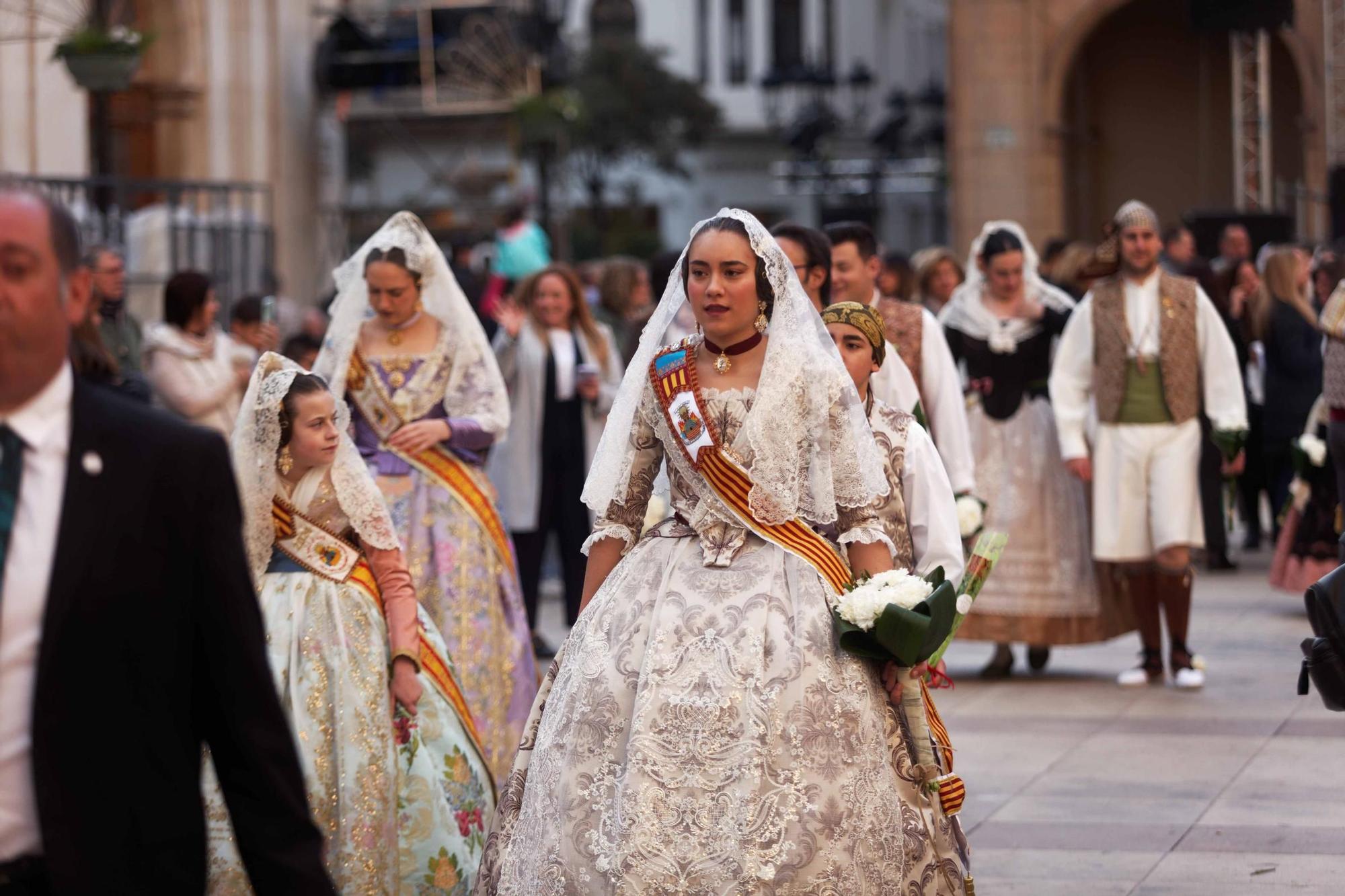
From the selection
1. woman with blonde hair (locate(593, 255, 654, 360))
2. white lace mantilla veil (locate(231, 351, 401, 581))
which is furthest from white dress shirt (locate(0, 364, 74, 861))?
woman with blonde hair (locate(593, 255, 654, 360))


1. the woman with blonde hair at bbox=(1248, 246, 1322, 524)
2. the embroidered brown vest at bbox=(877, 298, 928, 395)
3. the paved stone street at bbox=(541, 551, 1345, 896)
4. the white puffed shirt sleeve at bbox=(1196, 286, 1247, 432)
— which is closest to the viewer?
the paved stone street at bbox=(541, 551, 1345, 896)

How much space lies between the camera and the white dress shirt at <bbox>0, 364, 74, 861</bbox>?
2.75 metres

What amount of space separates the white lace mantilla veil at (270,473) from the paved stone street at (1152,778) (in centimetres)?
210

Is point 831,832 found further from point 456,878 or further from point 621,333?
point 621,333

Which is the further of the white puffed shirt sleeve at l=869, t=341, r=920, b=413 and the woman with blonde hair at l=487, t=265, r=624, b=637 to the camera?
the woman with blonde hair at l=487, t=265, r=624, b=637

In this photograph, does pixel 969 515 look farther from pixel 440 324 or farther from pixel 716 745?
pixel 716 745

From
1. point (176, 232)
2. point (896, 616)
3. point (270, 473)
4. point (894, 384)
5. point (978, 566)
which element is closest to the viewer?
point (896, 616)

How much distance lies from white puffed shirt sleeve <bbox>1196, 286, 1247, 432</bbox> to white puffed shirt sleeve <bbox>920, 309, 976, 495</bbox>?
1.99 meters

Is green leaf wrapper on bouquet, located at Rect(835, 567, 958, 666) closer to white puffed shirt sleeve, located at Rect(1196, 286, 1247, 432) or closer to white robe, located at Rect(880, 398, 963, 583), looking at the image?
white robe, located at Rect(880, 398, 963, 583)

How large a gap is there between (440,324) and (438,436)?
1.61 ft

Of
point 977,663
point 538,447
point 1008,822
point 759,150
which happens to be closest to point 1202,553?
point 977,663

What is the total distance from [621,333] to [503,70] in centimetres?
1261

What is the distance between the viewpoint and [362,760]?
537cm

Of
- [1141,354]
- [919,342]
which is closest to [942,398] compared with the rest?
[919,342]
